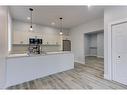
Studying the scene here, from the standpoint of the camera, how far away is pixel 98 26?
579 centimetres

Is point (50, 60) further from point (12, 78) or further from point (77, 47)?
point (77, 47)

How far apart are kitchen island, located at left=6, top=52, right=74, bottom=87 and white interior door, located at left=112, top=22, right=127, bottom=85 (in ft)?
7.87

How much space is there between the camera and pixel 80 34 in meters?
7.50

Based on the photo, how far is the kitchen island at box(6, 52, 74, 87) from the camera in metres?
3.27

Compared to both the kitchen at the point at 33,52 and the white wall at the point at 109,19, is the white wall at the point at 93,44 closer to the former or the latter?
the kitchen at the point at 33,52

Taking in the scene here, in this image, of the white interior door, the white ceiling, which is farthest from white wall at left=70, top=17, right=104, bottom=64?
the white interior door

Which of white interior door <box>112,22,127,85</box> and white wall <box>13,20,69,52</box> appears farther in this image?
white wall <box>13,20,69,52</box>

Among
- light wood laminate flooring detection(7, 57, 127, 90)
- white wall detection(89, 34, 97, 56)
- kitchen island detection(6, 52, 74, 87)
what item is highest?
white wall detection(89, 34, 97, 56)

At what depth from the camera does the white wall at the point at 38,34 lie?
6.25 meters

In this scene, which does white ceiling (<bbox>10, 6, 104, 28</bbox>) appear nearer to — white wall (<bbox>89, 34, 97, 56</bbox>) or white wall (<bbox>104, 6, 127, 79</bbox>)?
white wall (<bbox>104, 6, 127, 79</bbox>)

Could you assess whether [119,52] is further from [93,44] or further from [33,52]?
[93,44]

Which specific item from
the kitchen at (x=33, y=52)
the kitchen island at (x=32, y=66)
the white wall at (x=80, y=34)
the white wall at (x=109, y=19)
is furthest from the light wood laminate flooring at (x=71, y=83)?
the white wall at (x=80, y=34)

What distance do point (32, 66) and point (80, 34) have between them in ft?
15.3

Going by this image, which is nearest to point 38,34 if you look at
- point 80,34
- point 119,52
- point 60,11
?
point 80,34
